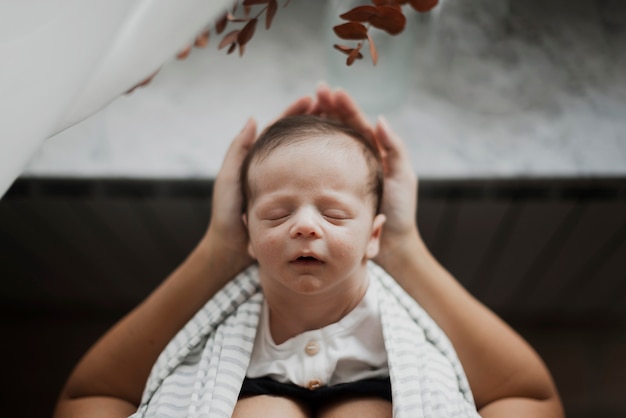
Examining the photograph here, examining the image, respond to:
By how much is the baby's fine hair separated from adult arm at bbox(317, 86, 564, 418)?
0.08m

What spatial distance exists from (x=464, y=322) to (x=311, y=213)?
0.29 meters

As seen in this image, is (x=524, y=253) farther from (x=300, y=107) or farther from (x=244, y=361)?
(x=244, y=361)

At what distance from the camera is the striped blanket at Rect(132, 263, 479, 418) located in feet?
3.07

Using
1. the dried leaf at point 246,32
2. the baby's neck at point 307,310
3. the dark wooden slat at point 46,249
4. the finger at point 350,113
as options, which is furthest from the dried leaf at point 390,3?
the dark wooden slat at point 46,249

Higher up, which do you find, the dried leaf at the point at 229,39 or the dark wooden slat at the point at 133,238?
the dried leaf at the point at 229,39

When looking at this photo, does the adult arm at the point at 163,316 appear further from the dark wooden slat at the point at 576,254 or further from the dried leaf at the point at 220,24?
the dark wooden slat at the point at 576,254

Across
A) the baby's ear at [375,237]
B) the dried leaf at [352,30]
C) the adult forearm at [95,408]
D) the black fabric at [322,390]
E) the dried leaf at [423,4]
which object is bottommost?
the adult forearm at [95,408]

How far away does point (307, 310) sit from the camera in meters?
1.02

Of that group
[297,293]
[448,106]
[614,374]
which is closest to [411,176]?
[297,293]

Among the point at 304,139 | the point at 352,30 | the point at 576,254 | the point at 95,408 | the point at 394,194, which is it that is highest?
the point at 352,30

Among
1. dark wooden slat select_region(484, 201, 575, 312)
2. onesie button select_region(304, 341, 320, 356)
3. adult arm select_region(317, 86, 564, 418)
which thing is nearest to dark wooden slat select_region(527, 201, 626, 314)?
dark wooden slat select_region(484, 201, 575, 312)

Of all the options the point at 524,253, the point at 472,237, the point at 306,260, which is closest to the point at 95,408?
the point at 306,260

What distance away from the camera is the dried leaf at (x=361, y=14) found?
0.91 meters

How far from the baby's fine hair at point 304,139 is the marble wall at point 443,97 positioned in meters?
0.52
